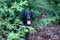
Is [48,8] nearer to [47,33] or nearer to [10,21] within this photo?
[47,33]

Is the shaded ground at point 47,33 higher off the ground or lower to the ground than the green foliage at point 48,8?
lower

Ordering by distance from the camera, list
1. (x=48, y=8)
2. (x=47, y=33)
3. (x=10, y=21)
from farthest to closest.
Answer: (x=47, y=33)
(x=48, y=8)
(x=10, y=21)

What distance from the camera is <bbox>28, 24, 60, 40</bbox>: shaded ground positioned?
6679 millimetres

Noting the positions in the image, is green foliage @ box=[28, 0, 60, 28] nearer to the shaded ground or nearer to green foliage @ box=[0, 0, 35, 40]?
the shaded ground

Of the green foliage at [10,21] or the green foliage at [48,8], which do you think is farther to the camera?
the green foliage at [48,8]

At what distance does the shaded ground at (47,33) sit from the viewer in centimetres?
668

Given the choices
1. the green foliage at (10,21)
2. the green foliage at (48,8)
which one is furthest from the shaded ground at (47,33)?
the green foliage at (10,21)

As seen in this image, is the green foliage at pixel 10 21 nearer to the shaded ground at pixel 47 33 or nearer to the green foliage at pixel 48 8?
the green foliage at pixel 48 8

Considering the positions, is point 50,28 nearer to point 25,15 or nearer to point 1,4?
point 25,15

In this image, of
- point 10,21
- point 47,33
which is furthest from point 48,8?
point 10,21

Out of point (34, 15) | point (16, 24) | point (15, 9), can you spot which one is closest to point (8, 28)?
point (16, 24)

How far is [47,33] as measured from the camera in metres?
7.04

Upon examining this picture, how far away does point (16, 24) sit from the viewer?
14.5 feet

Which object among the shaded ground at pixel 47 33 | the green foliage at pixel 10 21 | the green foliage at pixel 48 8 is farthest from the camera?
the shaded ground at pixel 47 33
